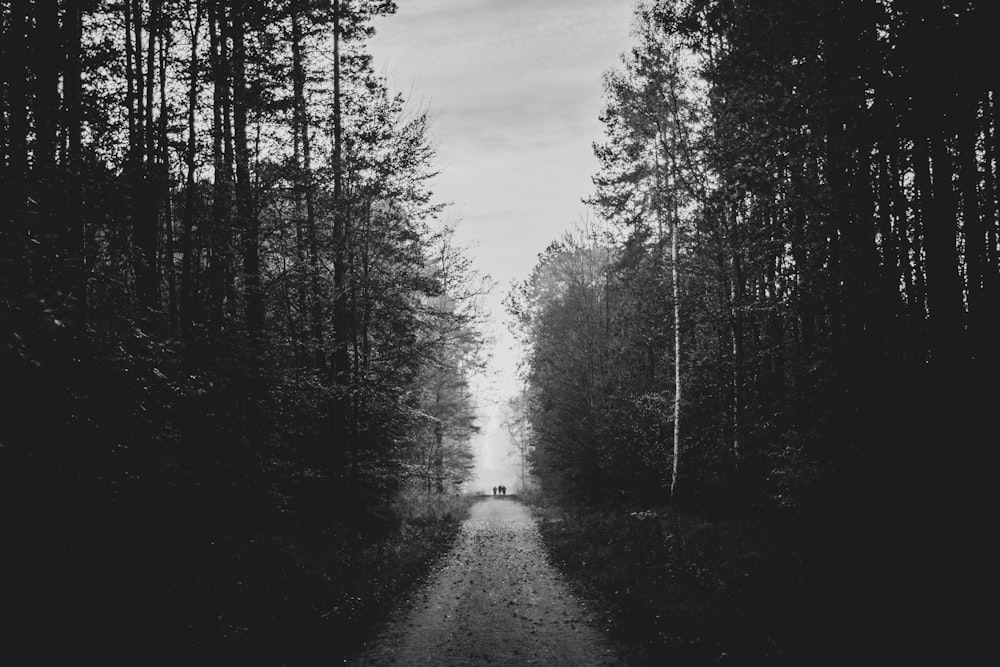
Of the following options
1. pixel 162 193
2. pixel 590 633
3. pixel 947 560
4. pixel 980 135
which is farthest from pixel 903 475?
pixel 162 193

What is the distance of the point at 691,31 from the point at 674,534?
12.2 m

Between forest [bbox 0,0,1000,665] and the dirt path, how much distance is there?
0.81m

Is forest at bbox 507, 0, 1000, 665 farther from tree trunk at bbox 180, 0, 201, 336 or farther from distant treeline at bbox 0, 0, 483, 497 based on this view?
tree trunk at bbox 180, 0, 201, 336

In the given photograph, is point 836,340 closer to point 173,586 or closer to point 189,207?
point 173,586

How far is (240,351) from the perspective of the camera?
10469 millimetres

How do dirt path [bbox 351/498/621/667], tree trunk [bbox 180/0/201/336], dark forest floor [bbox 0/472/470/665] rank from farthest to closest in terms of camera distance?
tree trunk [bbox 180/0/201/336] → dirt path [bbox 351/498/621/667] → dark forest floor [bbox 0/472/470/665]

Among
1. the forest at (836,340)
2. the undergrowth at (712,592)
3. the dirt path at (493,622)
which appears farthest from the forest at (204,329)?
the forest at (836,340)

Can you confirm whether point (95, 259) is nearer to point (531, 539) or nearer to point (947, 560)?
point (947, 560)

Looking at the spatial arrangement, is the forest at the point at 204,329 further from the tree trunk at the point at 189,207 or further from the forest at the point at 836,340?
A: the forest at the point at 836,340

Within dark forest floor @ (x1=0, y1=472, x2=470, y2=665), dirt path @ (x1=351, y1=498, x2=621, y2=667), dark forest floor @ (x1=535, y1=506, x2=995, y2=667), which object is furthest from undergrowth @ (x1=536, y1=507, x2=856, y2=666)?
dark forest floor @ (x1=0, y1=472, x2=470, y2=665)

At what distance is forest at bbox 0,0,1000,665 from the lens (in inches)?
245

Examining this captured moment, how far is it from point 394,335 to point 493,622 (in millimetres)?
10675

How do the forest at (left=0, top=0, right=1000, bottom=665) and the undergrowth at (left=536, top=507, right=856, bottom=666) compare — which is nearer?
the forest at (left=0, top=0, right=1000, bottom=665)

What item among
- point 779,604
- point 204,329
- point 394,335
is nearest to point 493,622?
point 779,604
